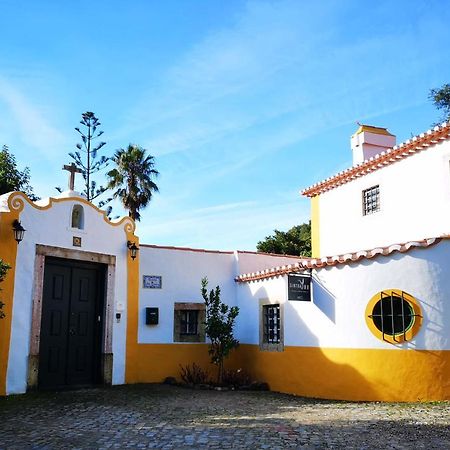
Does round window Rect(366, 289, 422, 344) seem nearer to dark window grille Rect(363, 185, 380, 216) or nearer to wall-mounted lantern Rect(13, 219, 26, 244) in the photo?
dark window grille Rect(363, 185, 380, 216)

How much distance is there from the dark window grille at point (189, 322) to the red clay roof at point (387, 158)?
487 cm

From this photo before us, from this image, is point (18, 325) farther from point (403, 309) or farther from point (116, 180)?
point (116, 180)

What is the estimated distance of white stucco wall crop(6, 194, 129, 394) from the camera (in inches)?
378

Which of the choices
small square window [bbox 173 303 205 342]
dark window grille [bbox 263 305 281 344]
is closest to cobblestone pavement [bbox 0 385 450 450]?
dark window grille [bbox 263 305 281 344]

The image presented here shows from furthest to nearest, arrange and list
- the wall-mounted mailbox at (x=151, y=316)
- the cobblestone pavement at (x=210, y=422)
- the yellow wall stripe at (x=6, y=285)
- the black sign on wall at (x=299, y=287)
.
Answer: the wall-mounted mailbox at (x=151, y=316) → the black sign on wall at (x=299, y=287) → the yellow wall stripe at (x=6, y=285) → the cobblestone pavement at (x=210, y=422)

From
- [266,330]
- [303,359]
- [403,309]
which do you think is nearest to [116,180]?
[266,330]

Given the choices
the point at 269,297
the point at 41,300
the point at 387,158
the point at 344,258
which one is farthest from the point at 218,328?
the point at 387,158

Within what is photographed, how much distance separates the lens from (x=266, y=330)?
12.2 meters

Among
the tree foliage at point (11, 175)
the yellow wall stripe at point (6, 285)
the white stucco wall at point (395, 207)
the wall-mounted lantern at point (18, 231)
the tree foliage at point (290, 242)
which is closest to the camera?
the yellow wall stripe at point (6, 285)

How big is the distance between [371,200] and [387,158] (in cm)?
125

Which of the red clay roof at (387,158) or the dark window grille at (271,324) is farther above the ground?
the red clay roof at (387,158)

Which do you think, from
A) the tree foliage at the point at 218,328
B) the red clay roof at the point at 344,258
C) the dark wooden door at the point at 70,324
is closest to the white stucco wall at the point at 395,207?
the red clay roof at the point at 344,258

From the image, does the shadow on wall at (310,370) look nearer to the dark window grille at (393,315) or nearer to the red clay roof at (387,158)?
the dark window grille at (393,315)

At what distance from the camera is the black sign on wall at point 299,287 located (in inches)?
418
